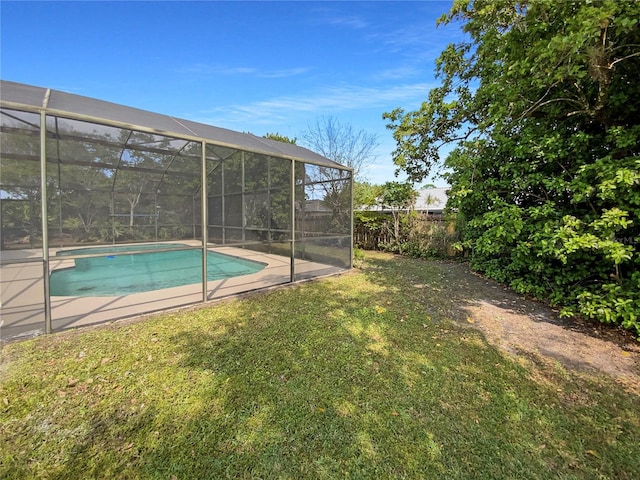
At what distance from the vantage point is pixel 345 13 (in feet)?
20.2

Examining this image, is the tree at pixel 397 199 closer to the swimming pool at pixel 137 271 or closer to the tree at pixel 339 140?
the tree at pixel 339 140

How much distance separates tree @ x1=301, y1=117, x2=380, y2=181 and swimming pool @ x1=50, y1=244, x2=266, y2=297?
8798mm

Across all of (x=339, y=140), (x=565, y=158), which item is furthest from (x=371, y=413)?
(x=339, y=140)

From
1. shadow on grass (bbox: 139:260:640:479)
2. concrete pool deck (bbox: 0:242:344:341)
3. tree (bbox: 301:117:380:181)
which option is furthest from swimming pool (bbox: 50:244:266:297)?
tree (bbox: 301:117:380:181)

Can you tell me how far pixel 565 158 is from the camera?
3.85m

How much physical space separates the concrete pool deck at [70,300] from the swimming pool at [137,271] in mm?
477

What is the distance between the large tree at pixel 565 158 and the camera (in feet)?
9.53

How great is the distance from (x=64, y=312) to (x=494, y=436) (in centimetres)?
506

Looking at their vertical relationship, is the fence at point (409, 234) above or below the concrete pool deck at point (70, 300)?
above

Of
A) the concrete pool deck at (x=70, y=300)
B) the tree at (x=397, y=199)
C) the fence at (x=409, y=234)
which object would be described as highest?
the tree at (x=397, y=199)

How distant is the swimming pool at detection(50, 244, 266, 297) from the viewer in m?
5.12

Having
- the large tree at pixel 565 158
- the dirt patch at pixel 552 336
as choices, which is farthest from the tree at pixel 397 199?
the dirt patch at pixel 552 336

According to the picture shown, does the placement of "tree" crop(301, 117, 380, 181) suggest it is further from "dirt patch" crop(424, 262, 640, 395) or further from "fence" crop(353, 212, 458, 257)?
"dirt patch" crop(424, 262, 640, 395)

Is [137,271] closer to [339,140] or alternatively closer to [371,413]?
[371,413]
